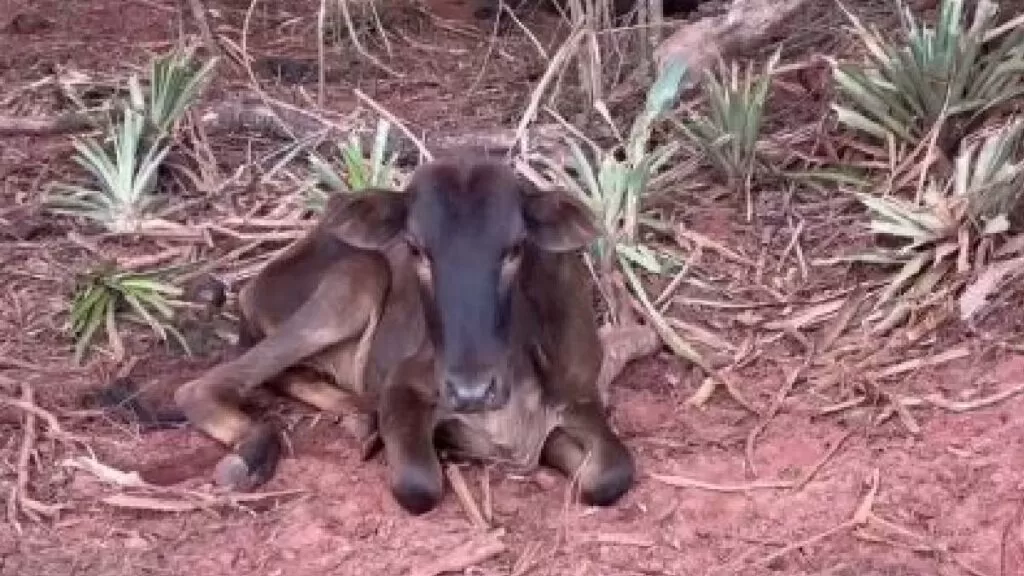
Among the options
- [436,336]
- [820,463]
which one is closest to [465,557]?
[436,336]

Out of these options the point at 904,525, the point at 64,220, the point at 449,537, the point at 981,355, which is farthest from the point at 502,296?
the point at 64,220

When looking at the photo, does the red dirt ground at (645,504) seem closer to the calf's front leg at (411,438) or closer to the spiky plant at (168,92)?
the calf's front leg at (411,438)

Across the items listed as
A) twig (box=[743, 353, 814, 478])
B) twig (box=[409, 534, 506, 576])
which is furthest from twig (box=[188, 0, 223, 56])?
twig (box=[409, 534, 506, 576])

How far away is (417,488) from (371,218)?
767mm

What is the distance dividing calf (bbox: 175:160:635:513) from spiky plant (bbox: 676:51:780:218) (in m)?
1.10

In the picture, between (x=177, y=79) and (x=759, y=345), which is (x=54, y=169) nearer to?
(x=177, y=79)

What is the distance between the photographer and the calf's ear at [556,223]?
559 centimetres

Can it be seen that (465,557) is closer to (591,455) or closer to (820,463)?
(591,455)

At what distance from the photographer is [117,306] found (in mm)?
6613

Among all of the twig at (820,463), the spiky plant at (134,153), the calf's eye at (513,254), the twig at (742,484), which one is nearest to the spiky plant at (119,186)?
the spiky plant at (134,153)

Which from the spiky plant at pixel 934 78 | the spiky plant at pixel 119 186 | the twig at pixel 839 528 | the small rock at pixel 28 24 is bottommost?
the small rock at pixel 28 24

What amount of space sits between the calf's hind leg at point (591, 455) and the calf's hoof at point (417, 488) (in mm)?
398

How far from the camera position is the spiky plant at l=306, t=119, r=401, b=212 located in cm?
698

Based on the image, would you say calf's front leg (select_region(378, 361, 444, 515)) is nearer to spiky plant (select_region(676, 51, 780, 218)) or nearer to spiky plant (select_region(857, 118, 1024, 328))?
spiky plant (select_region(857, 118, 1024, 328))
